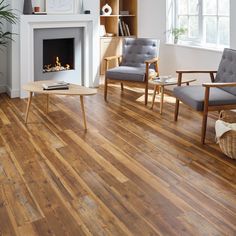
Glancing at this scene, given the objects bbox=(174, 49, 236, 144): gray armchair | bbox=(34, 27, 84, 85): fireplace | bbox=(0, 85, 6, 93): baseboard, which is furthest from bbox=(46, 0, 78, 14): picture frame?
bbox=(174, 49, 236, 144): gray armchair

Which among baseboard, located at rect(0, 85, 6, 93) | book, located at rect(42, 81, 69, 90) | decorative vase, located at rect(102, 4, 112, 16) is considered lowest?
baseboard, located at rect(0, 85, 6, 93)

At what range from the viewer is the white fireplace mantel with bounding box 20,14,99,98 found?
5.70m

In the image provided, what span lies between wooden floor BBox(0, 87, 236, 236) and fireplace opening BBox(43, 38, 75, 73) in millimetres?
1642

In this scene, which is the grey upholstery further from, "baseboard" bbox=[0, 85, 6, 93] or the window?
"baseboard" bbox=[0, 85, 6, 93]

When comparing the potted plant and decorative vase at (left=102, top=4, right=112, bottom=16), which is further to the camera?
decorative vase at (left=102, top=4, right=112, bottom=16)

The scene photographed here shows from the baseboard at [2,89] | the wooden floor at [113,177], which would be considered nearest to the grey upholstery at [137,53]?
the wooden floor at [113,177]

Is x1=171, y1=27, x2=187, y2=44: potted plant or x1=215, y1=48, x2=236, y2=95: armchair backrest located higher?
x1=171, y1=27, x2=187, y2=44: potted plant

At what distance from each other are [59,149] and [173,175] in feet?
3.83

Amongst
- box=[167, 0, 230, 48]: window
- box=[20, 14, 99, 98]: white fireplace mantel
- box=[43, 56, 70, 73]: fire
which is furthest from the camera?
box=[43, 56, 70, 73]: fire

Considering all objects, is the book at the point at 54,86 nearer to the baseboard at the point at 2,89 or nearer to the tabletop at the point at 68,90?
the tabletop at the point at 68,90

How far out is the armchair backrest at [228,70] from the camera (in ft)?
14.1

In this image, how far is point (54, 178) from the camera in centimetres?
315

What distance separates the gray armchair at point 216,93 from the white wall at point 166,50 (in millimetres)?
863

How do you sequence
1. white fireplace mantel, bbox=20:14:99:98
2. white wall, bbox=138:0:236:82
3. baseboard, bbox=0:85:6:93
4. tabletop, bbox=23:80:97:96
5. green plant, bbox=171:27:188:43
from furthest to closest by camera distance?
baseboard, bbox=0:85:6:93
green plant, bbox=171:27:188:43
white fireplace mantel, bbox=20:14:99:98
white wall, bbox=138:0:236:82
tabletop, bbox=23:80:97:96
